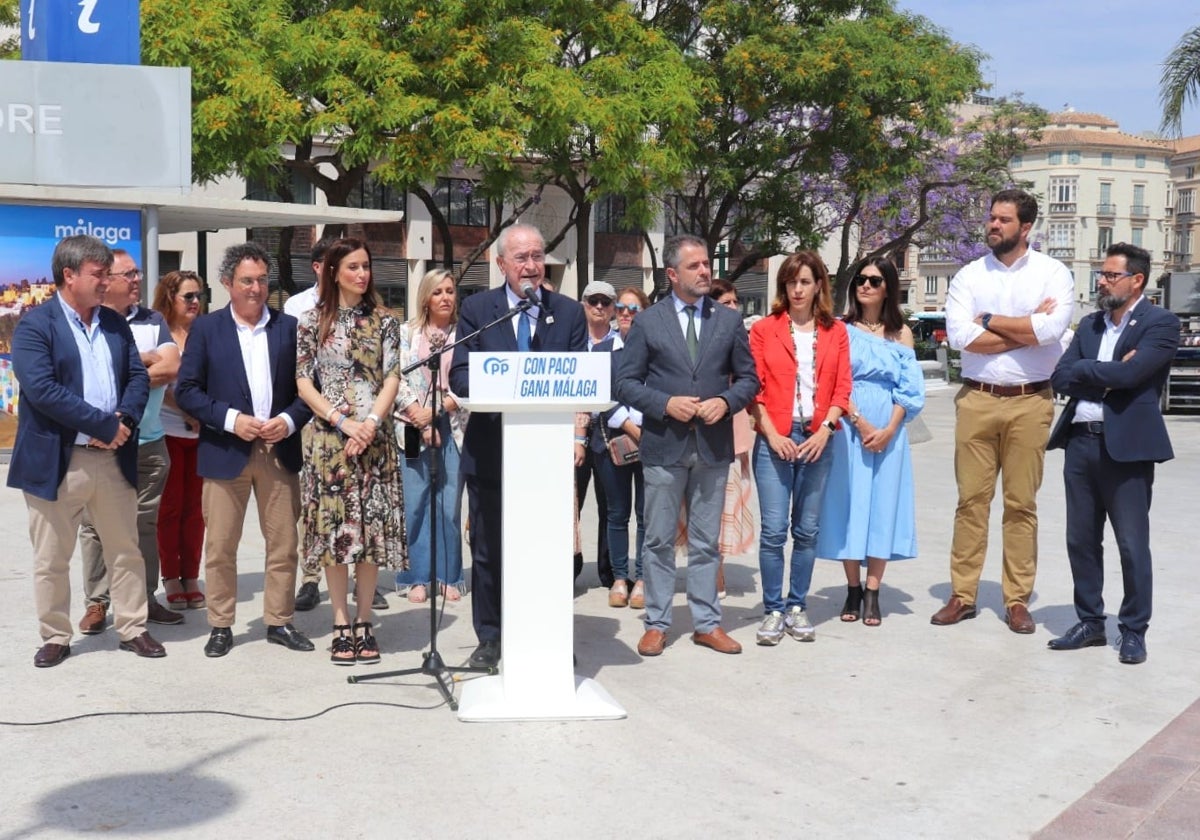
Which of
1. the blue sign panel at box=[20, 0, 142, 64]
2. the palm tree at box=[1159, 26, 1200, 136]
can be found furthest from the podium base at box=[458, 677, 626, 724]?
the palm tree at box=[1159, 26, 1200, 136]

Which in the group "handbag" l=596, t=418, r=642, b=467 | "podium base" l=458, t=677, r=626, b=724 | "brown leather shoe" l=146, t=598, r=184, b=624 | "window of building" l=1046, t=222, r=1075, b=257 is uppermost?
"window of building" l=1046, t=222, r=1075, b=257

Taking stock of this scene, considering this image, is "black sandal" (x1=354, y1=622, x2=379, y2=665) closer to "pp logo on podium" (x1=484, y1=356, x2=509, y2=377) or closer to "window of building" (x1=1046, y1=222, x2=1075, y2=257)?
"pp logo on podium" (x1=484, y1=356, x2=509, y2=377)

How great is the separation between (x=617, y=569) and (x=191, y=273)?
9.79ft

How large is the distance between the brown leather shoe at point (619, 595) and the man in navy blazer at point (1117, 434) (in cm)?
238

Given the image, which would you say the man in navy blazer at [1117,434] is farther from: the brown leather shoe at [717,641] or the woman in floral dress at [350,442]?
the woman in floral dress at [350,442]

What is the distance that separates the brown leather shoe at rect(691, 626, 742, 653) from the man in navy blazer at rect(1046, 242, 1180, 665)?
158 cm

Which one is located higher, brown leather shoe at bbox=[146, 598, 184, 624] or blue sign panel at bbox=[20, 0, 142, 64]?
blue sign panel at bbox=[20, 0, 142, 64]

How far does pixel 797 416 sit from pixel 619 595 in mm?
1655

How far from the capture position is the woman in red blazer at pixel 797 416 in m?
6.77

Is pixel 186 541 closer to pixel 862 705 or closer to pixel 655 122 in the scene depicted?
pixel 862 705

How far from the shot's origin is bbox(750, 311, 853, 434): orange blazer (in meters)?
6.79

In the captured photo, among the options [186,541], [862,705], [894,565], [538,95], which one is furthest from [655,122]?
[862,705]

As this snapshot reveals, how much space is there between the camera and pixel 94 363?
6188mm

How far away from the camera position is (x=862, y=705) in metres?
5.61
